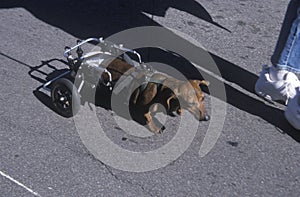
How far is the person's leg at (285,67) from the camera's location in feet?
9.98

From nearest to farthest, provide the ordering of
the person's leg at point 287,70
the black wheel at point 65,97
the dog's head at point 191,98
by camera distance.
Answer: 1. the dog's head at point 191,98
2. the black wheel at point 65,97
3. the person's leg at point 287,70

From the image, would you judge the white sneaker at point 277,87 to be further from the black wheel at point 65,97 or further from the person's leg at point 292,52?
the black wheel at point 65,97

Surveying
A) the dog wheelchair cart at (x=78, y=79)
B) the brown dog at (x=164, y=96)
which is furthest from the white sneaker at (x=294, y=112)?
the dog wheelchair cart at (x=78, y=79)

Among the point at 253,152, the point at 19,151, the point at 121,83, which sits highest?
the point at 121,83

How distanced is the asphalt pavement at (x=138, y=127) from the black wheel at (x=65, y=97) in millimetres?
62

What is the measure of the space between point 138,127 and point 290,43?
106 centimetres

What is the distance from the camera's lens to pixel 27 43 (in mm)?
3744

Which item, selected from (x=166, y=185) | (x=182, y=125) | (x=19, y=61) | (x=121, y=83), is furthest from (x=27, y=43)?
(x=166, y=185)

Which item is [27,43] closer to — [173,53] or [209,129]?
[173,53]

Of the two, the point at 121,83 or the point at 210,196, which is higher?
the point at 121,83

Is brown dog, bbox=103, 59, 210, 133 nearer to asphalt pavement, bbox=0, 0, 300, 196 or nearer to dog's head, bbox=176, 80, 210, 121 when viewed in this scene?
dog's head, bbox=176, 80, 210, 121

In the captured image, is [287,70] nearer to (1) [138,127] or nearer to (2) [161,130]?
(2) [161,130]

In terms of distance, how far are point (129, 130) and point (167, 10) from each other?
1.79 m

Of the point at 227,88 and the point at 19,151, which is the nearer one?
the point at 19,151
